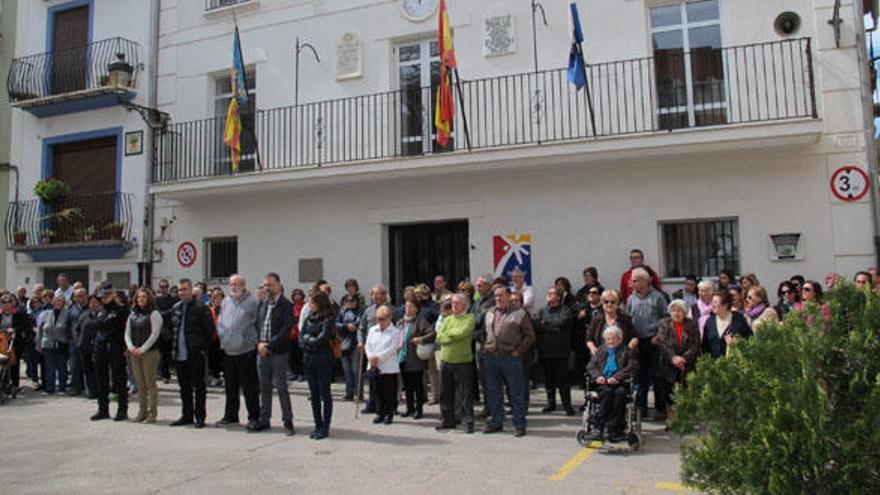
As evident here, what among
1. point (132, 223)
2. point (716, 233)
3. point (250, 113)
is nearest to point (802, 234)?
point (716, 233)

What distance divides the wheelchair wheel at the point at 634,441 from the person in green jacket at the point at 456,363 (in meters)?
1.87

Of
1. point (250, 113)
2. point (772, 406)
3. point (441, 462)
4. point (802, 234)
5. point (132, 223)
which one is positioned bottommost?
point (441, 462)

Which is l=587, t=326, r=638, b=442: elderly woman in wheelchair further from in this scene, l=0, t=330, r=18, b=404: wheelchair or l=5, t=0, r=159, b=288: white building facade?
l=5, t=0, r=159, b=288: white building facade

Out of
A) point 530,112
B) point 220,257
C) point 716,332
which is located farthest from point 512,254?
point 220,257

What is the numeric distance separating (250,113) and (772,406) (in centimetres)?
1268

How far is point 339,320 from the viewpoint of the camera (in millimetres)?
10141

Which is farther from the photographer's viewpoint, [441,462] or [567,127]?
[567,127]

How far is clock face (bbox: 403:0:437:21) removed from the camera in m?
12.5

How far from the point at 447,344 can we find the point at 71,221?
36.6 feet

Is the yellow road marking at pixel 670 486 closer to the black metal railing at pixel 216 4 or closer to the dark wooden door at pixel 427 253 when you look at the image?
the dark wooden door at pixel 427 253

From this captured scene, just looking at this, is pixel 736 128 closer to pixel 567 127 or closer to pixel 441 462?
pixel 567 127

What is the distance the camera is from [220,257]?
47.0 feet

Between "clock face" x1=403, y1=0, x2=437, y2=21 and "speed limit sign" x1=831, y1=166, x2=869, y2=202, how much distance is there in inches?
288

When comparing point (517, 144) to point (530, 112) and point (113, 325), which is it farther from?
point (113, 325)
